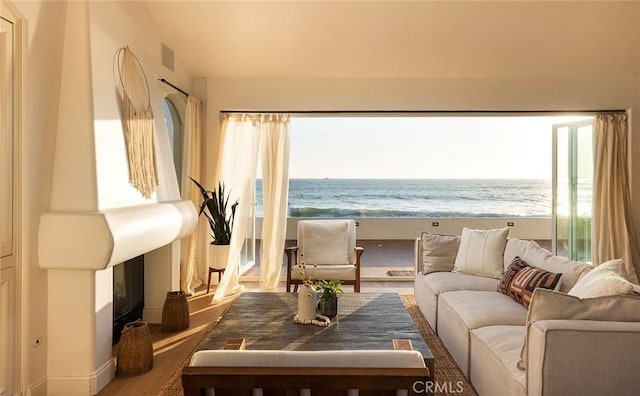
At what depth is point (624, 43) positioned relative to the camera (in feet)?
14.8

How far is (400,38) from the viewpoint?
4.41 meters

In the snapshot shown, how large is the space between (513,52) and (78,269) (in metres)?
4.54

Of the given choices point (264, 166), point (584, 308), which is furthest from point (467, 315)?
point (264, 166)

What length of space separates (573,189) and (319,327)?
4.34 metres

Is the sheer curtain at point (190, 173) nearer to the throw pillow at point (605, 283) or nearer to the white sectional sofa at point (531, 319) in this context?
the white sectional sofa at point (531, 319)

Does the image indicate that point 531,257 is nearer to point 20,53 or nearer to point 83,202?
point 83,202

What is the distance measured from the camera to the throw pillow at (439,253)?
13.5 ft

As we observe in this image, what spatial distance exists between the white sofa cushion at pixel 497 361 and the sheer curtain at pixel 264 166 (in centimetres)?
297

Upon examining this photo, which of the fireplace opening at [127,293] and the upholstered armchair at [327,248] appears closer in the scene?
the fireplace opening at [127,293]

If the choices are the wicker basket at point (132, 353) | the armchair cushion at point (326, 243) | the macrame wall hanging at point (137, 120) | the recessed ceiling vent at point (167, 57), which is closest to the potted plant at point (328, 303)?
the wicker basket at point (132, 353)

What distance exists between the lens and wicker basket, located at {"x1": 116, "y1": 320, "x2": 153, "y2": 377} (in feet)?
9.29

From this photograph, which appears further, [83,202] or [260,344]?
[83,202]

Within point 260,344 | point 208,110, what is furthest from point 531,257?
point 208,110

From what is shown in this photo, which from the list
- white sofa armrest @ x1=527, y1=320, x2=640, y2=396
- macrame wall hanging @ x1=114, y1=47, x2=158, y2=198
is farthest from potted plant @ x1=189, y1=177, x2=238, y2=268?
white sofa armrest @ x1=527, y1=320, x2=640, y2=396
